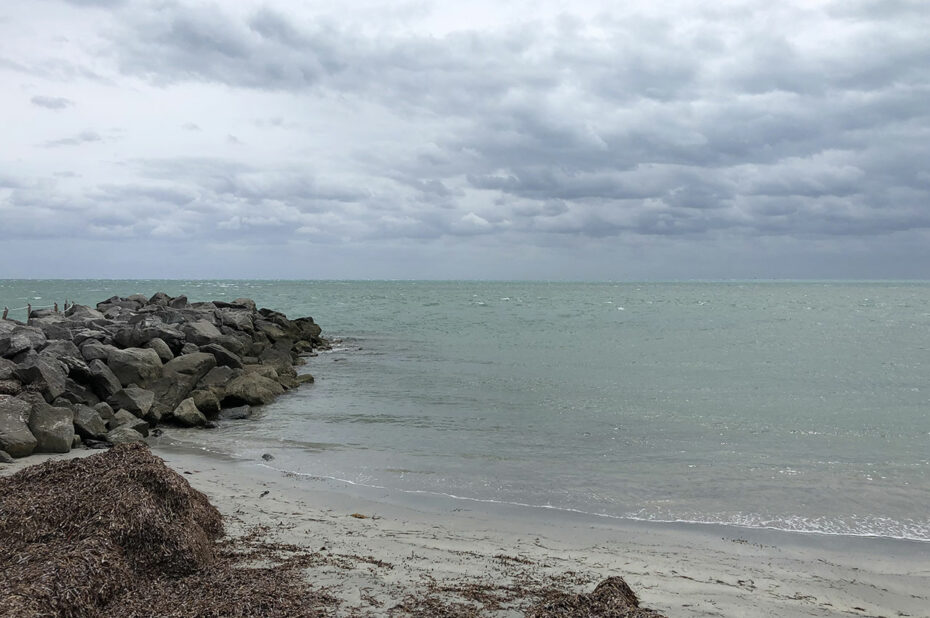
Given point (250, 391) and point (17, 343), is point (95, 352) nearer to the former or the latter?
point (17, 343)

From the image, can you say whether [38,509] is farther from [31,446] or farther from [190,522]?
[31,446]

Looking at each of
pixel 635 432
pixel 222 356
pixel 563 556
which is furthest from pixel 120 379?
pixel 563 556

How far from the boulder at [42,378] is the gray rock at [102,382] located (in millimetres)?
805

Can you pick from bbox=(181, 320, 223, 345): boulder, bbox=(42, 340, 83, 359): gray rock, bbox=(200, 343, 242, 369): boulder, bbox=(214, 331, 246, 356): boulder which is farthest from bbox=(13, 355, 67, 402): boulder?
bbox=(214, 331, 246, 356): boulder

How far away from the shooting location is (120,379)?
13695 mm

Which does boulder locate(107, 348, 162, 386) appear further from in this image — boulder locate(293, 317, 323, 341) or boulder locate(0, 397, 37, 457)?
boulder locate(293, 317, 323, 341)

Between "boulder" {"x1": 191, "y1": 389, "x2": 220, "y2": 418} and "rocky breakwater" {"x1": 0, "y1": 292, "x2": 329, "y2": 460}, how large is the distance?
0.02 meters

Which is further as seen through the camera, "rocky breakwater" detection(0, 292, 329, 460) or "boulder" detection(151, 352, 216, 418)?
"boulder" detection(151, 352, 216, 418)

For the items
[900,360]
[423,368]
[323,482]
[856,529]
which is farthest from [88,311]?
[900,360]

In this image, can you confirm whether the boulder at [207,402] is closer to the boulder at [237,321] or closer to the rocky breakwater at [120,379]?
the rocky breakwater at [120,379]

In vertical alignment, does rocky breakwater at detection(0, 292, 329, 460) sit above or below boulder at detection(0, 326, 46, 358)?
below

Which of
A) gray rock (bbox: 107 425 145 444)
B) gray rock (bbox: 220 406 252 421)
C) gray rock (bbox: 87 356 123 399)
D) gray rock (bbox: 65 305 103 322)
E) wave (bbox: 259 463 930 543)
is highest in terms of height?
gray rock (bbox: 65 305 103 322)

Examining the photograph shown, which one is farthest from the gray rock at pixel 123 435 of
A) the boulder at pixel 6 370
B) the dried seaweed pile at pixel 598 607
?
the dried seaweed pile at pixel 598 607

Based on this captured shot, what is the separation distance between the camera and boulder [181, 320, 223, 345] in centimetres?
1805
